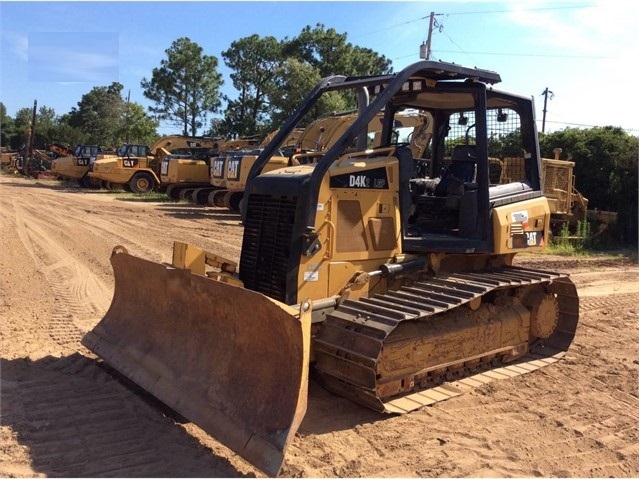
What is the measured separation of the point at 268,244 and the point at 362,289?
0.86 metres

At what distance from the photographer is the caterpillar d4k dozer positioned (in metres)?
3.92

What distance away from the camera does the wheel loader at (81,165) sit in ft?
102

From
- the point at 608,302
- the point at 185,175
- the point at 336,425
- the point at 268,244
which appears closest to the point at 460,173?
the point at 268,244

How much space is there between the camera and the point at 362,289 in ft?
16.0

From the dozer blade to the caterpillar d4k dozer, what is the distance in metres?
0.01

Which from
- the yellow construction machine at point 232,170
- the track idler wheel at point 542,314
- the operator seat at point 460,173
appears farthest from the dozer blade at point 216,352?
the yellow construction machine at point 232,170

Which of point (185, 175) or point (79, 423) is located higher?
point (185, 175)

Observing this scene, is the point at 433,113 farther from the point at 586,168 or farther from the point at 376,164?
the point at 586,168

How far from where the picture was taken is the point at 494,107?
5820 mm

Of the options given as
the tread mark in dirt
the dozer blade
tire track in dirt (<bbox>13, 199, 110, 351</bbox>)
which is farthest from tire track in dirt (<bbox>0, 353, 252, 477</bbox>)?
the tread mark in dirt

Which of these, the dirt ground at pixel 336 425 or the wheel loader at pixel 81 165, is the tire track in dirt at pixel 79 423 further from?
the wheel loader at pixel 81 165

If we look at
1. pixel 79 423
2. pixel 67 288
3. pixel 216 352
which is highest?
pixel 216 352

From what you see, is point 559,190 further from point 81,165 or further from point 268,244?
Result: point 81,165

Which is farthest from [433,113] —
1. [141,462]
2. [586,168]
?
[586,168]
